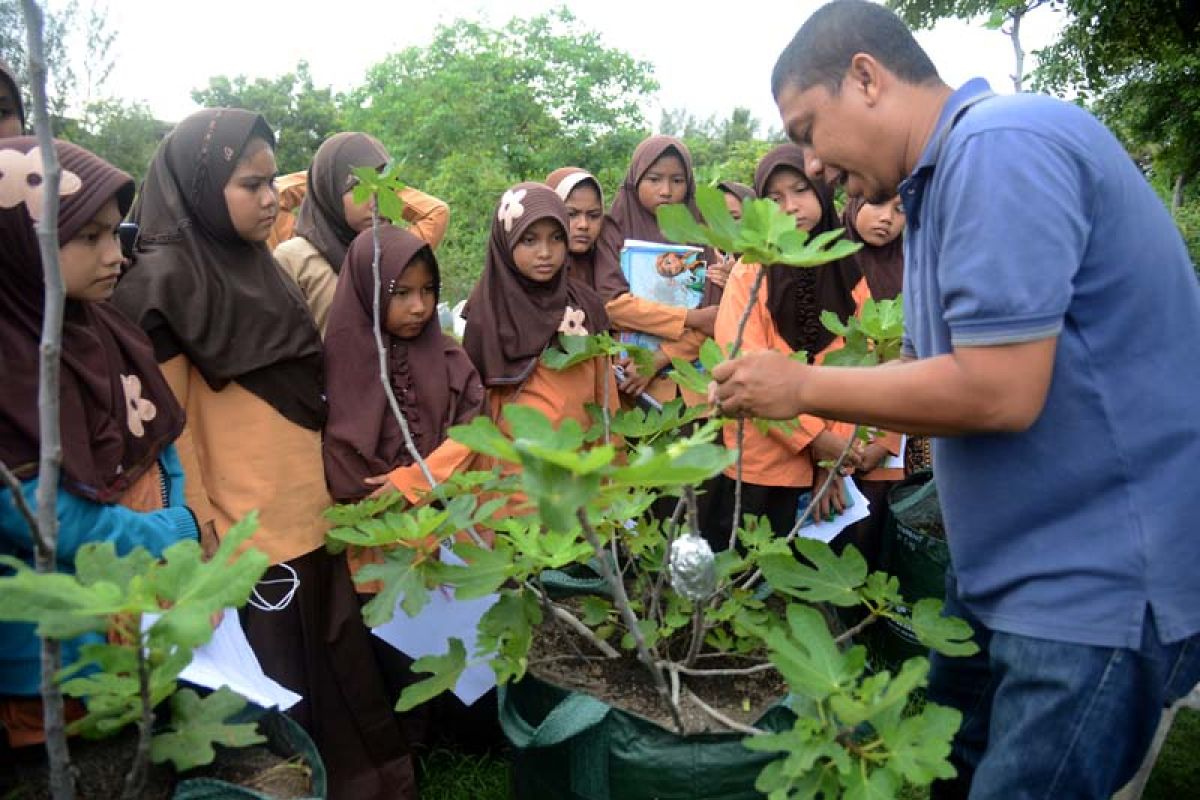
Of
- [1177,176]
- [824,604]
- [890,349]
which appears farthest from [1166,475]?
[1177,176]

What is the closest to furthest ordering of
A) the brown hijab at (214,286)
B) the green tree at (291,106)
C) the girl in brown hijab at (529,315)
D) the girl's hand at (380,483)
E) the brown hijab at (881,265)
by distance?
the brown hijab at (214,286) → the girl's hand at (380,483) → the girl in brown hijab at (529,315) → the brown hijab at (881,265) → the green tree at (291,106)

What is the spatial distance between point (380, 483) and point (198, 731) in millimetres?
1102

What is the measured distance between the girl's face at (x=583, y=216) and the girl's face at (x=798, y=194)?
2.45 feet

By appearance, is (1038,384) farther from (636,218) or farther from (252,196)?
(636,218)

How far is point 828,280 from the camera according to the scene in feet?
9.47

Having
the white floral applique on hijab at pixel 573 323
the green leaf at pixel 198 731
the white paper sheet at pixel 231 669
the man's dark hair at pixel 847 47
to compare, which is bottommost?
the white paper sheet at pixel 231 669

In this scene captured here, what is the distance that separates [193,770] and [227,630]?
0.25m

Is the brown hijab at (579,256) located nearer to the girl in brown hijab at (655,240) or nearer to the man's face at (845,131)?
the girl in brown hijab at (655,240)

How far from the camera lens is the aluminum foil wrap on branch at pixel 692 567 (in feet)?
4.70

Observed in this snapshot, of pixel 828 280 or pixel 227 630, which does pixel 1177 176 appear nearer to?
pixel 828 280

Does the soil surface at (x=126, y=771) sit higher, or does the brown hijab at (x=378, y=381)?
the brown hijab at (x=378, y=381)

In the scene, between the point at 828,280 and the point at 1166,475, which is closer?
the point at 1166,475

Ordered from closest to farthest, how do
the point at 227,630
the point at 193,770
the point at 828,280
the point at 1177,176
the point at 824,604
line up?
the point at 193,770 → the point at 227,630 → the point at 824,604 → the point at 828,280 → the point at 1177,176

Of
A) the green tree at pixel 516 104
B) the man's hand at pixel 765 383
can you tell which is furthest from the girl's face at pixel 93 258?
the green tree at pixel 516 104
